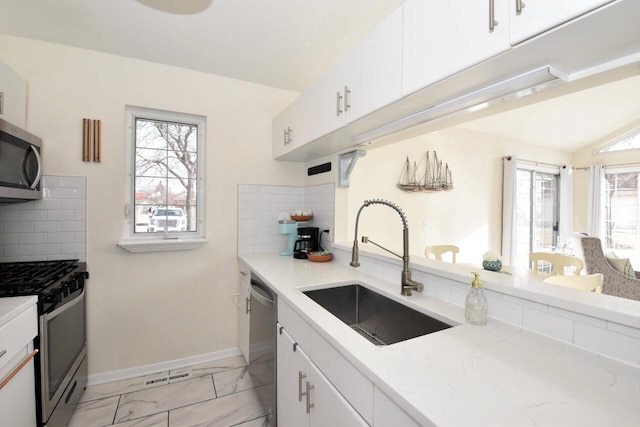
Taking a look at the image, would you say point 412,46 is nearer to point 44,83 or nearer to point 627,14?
point 627,14

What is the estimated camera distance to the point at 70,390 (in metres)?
1.65

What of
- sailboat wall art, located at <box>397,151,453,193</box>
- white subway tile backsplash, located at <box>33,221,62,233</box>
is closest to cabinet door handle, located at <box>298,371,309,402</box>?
white subway tile backsplash, located at <box>33,221,62,233</box>

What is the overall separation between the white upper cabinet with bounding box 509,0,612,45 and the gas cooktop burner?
2.11m

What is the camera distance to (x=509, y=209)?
3689mm

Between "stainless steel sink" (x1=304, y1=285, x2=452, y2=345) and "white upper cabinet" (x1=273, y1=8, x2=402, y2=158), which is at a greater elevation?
"white upper cabinet" (x1=273, y1=8, x2=402, y2=158)

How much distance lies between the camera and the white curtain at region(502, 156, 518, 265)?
3.68 metres

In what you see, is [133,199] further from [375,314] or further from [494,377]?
[494,377]

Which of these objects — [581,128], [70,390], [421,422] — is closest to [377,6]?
[421,422]

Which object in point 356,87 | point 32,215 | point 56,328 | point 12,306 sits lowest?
point 56,328

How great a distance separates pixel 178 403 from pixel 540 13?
2555mm

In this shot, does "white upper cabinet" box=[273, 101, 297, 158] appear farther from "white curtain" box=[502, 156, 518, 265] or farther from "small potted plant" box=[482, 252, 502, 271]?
"white curtain" box=[502, 156, 518, 265]

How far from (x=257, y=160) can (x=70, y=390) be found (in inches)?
77.2

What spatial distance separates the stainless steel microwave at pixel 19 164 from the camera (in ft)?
4.82

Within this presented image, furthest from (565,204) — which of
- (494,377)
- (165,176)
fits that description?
(165,176)
